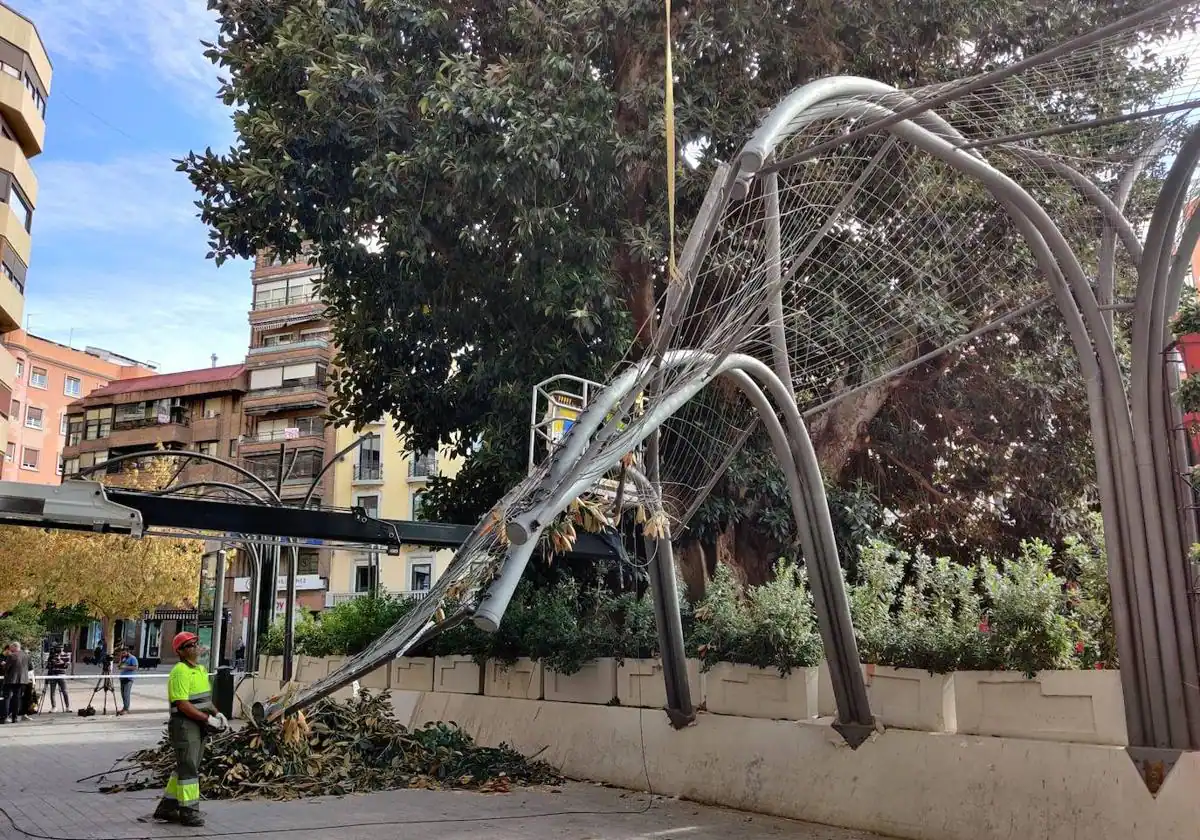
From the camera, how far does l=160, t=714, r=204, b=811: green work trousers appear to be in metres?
9.73

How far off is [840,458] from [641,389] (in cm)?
870

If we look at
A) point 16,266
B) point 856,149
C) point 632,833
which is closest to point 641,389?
point 856,149

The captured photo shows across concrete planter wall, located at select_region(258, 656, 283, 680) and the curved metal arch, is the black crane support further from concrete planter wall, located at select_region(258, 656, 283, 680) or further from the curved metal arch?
concrete planter wall, located at select_region(258, 656, 283, 680)

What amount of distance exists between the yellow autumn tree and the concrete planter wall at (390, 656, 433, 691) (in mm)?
19557

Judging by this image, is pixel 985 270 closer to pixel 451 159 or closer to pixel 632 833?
pixel 451 159

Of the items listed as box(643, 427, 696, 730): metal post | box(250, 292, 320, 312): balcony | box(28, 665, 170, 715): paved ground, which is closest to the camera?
box(643, 427, 696, 730): metal post

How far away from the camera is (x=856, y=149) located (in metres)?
9.91

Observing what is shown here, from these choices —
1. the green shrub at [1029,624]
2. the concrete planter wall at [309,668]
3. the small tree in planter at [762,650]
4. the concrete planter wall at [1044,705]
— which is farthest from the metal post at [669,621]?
the concrete planter wall at [309,668]

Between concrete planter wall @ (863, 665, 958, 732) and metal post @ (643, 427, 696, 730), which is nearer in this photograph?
concrete planter wall @ (863, 665, 958, 732)

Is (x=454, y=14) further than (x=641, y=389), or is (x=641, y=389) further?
(x=454, y=14)

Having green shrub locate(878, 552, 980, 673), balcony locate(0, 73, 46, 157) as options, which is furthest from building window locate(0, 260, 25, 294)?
green shrub locate(878, 552, 980, 673)

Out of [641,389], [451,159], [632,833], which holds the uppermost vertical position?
[451,159]

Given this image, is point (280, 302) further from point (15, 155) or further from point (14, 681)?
point (14, 681)

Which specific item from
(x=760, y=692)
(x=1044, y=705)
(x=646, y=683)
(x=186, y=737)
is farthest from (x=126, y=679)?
(x=1044, y=705)
